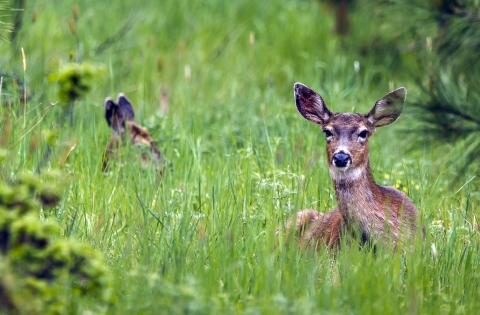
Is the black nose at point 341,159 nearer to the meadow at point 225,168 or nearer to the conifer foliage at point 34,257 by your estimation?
the meadow at point 225,168

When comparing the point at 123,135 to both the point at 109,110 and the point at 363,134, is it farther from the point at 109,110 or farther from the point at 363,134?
the point at 363,134

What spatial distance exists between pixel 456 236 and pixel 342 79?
4.33 m

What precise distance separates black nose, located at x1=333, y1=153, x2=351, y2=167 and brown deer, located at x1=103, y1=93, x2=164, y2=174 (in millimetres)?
1345

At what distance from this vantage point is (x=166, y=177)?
535 centimetres

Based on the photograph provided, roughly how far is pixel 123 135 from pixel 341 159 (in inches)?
86.2

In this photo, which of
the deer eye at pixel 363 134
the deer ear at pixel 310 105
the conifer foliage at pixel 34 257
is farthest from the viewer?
the deer ear at pixel 310 105

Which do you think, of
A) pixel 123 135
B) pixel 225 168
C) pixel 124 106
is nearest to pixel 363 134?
pixel 225 168

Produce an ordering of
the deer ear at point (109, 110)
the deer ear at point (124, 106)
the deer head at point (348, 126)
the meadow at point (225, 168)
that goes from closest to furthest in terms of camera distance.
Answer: the meadow at point (225, 168) → the deer head at point (348, 126) → the deer ear at point (109, 110) → the deer ear at point (124, 106)

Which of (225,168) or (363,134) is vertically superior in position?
(363,134)

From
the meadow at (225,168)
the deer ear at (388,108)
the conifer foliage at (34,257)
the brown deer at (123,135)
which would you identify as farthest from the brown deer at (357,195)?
the conifer foliage at (34,257)

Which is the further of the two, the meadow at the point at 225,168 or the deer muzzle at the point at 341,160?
the deer muzzle at the point at 341,160

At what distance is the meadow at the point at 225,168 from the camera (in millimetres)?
3486

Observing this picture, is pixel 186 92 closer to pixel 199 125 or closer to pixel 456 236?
pixel 199 125

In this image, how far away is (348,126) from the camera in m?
4.91
